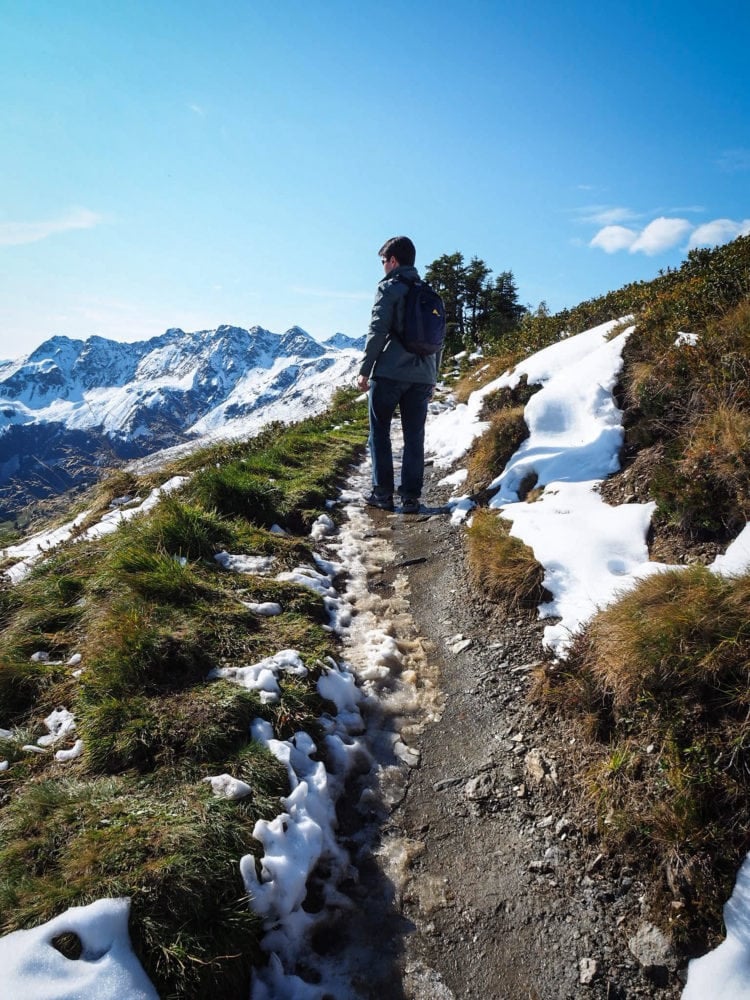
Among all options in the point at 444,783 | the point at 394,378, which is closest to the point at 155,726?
the point at 444,783

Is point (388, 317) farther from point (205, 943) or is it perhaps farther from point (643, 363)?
point (205, 943)

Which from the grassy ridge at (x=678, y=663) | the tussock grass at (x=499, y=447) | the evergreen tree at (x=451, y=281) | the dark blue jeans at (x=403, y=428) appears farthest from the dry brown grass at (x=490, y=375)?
the evergreen tree at (x=451, y=281)

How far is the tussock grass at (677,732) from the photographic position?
2379 mm

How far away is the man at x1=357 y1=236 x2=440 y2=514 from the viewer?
6797 mm

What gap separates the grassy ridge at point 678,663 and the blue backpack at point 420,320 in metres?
2.74

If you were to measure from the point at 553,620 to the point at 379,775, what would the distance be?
1999 millimetres

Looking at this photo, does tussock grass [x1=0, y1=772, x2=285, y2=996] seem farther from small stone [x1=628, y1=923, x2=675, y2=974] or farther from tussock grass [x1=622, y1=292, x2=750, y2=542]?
tussock grass [x1=622, y1=292, x2=750, y2=542]

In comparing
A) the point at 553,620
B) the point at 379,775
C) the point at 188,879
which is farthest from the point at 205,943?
the point at 553,620

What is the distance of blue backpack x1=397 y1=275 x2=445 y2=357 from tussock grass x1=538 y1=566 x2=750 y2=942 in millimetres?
4488

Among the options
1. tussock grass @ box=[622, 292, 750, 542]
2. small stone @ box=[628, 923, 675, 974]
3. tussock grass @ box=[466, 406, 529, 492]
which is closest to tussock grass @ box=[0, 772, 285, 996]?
small stone @ box=[628, 923, 675, 974]

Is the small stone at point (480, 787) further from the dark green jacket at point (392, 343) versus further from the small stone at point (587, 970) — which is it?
the dark green jacket at point (392, 343)

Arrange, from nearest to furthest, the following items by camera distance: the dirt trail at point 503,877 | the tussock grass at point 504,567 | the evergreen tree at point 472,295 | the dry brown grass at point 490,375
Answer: the dirt trail at point 503,877 → the tussock grass at point 504,567 → the dry brown grass at point 490,375 → the evergreen tree at point 472,295

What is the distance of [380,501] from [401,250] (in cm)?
376

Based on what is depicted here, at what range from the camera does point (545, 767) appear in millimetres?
3348
